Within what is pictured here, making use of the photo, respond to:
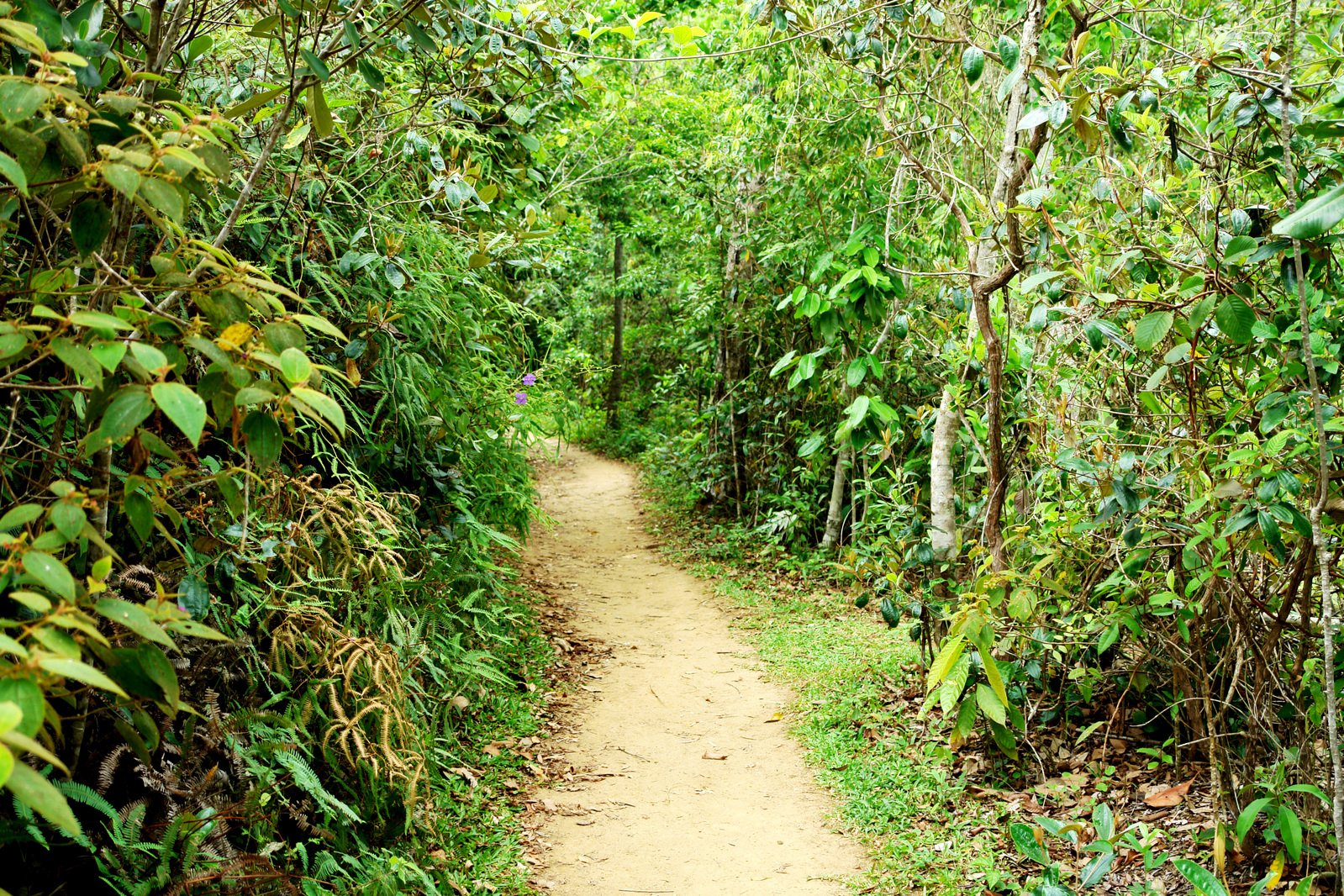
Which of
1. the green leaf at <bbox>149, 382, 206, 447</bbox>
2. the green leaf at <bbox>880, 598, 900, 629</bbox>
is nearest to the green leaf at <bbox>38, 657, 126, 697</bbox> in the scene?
the green leaf at <bbox>149, 382, 206, 447</bbox>

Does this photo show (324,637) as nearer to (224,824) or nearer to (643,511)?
(224,824)

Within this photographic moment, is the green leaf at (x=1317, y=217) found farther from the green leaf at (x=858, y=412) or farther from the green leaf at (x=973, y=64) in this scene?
the green leaf at (x=858, y=412)

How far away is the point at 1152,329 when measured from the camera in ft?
8.93

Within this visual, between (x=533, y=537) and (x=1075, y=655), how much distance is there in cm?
656

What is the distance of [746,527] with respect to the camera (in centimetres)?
948

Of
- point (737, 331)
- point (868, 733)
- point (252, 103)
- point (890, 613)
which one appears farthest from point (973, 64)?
point (737, 331)

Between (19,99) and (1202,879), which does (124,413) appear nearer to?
(19,99)

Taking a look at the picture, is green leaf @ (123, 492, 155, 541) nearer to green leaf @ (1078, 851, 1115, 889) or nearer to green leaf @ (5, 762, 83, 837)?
green leaf @ (5, 762, 83, 837)

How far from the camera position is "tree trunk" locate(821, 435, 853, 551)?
A: 27.0 feet

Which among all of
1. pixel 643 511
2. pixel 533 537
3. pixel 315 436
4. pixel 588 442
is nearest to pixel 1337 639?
pixel 315 436

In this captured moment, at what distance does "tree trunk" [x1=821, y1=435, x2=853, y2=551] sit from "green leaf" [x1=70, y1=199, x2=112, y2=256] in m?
6.94

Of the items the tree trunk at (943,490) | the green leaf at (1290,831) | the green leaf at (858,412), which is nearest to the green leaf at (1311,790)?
the green leaf at (1290,831)

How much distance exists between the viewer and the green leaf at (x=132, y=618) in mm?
1357

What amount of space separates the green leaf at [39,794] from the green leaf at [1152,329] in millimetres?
2789
